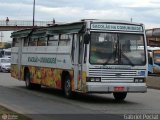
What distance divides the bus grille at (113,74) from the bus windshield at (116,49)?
0.28 meters

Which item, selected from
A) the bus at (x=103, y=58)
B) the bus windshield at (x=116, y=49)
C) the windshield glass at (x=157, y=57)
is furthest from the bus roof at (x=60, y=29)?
the windshield glass at (x=157, y=57)

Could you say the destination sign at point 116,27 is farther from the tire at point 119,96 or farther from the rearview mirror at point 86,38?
Result: the tire at point 119,96

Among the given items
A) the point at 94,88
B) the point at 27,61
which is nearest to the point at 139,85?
the point at 94,88

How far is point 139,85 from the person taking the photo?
17062 mm

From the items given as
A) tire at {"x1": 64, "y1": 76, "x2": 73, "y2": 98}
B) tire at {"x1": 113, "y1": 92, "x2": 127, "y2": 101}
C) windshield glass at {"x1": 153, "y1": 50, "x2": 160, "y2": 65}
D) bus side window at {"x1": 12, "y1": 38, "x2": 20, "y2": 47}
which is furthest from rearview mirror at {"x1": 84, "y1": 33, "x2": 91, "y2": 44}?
windshield glass at {"x1": 153, "y1": 50, "x2": 160, "y2": 65}

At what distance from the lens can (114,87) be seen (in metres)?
16.7

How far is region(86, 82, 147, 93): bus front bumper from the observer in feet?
54.1

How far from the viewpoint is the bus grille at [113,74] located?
1661 cm

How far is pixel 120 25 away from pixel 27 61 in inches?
316

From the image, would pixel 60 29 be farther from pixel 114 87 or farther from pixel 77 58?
pixel 114 87

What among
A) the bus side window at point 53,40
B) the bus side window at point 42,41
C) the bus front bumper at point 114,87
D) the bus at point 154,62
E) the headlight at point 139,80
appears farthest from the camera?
the bus at point 154,62

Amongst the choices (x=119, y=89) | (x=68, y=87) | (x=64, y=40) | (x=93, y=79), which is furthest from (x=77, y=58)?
(x=119, y=89)

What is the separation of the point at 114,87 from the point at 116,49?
1.36 metres

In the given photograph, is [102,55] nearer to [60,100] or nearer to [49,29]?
[60,100]
